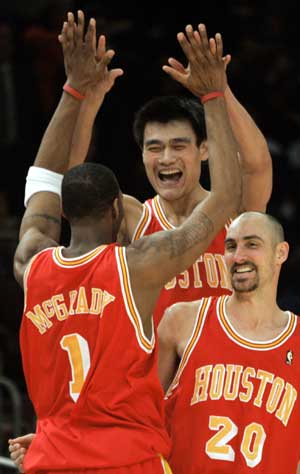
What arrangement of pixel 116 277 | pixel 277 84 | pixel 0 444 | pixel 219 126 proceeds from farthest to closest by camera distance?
pixel 277 84 → pixel 0 444 → pixel 219 126 → pixel 116 277

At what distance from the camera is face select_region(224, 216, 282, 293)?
535cm

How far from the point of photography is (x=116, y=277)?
15.6ft


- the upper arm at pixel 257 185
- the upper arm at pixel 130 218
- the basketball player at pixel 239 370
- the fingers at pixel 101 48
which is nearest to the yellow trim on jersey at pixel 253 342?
the basketball player at pixel 239 370

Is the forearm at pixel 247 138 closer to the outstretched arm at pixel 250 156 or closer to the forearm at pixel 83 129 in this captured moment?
the outstretched arm at pixel 250 156

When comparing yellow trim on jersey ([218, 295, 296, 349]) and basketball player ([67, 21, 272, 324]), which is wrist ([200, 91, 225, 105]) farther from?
yellow trim on jersey ([218, 295, 296, 349])

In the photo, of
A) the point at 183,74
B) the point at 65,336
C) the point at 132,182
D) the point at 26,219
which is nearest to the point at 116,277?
the point at 65,336

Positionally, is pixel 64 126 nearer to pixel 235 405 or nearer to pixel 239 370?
pixel 239 370

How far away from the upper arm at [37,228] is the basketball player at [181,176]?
51 centimetres

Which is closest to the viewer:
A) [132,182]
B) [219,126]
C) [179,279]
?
[219,126]

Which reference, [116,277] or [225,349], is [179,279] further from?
[116,277]

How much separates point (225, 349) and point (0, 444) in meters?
3.48

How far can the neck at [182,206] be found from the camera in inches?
241

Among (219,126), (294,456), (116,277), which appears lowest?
(294,456)

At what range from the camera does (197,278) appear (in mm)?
5996
